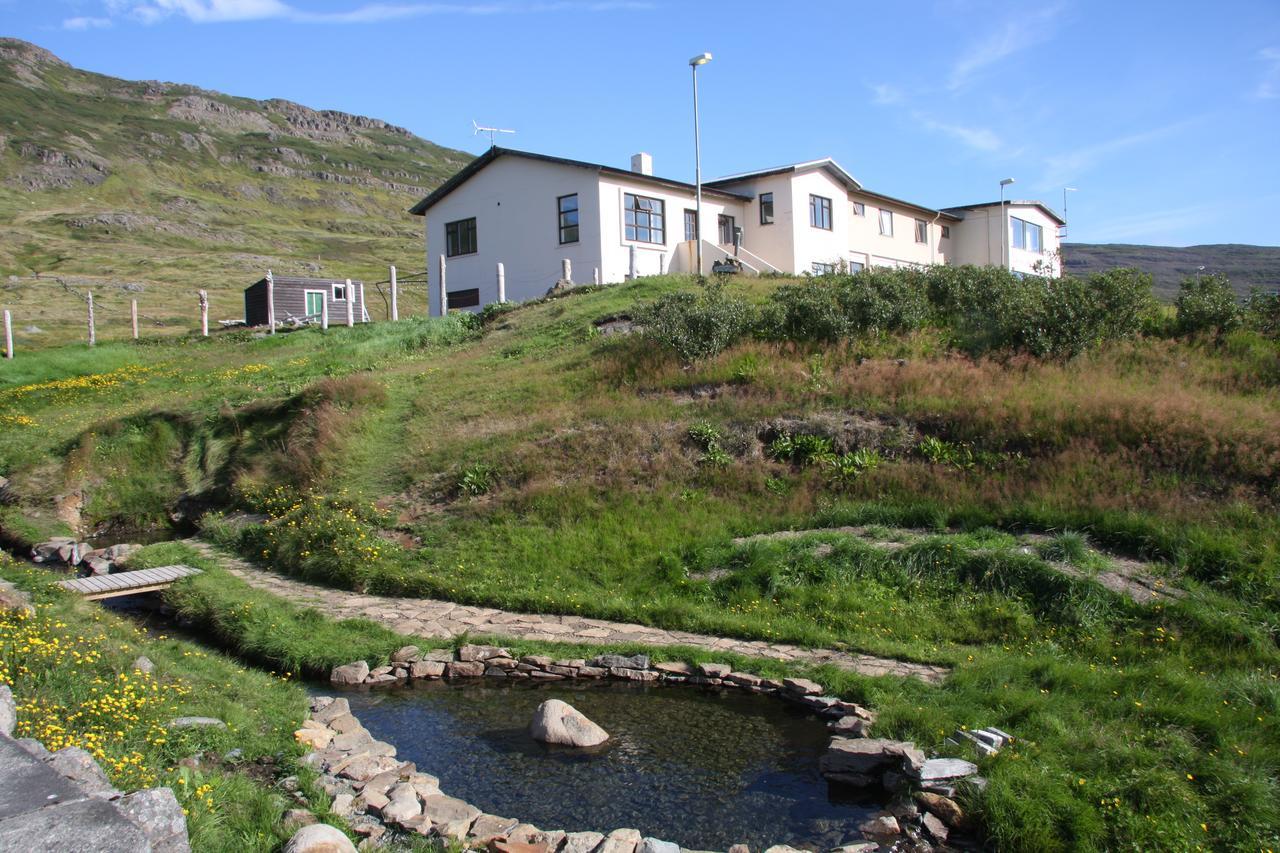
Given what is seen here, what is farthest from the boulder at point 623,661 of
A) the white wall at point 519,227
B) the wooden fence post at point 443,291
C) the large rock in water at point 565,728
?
the wooden fence post at point 443,291

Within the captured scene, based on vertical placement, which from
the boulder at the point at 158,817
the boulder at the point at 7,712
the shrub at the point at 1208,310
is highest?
the shrub at the point at 1208,310

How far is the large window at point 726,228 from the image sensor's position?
4056 cm

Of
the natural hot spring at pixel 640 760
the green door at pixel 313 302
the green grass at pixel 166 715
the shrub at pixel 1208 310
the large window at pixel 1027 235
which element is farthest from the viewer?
the green door at pixel 313 302

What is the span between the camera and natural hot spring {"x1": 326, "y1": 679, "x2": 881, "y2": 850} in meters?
8.01

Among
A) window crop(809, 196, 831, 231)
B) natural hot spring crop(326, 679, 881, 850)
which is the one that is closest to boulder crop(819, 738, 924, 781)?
natural hot spring crop(326, 679, 881, 850)

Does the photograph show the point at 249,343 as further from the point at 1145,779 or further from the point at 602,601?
the point at 1145,779

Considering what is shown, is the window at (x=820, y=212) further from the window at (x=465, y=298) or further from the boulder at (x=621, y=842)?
the boulder at (x=621, y=842)

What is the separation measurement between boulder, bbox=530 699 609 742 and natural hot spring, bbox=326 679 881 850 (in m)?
0.12

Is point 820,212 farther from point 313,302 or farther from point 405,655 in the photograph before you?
point 405,655

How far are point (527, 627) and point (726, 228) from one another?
1215 inches

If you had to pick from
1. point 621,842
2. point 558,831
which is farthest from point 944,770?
point 558,831

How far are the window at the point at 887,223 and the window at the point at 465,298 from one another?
70.8 feet

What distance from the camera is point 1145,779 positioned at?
7.41m

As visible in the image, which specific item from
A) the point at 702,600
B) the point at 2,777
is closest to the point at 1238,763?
the point at 702,600
